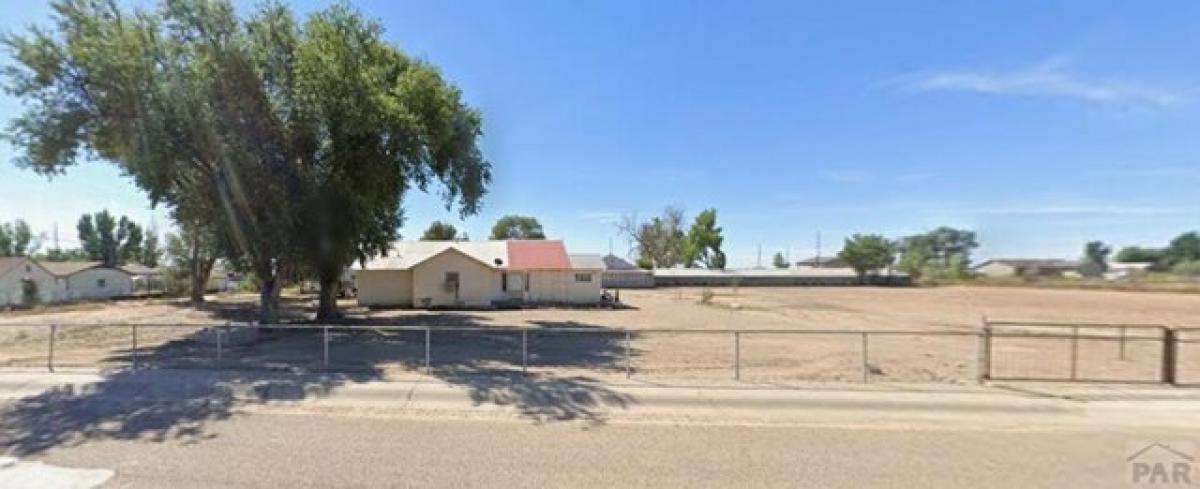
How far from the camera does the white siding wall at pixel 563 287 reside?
117 feet

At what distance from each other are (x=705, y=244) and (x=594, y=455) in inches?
3123

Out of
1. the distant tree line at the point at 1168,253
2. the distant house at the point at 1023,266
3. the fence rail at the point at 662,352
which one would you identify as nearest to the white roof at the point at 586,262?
the fence rail at the point at 662,352

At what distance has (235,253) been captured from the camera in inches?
658

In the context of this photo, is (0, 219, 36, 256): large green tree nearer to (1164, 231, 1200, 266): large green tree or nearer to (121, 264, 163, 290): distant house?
(121, 264, 163, 290): distant house

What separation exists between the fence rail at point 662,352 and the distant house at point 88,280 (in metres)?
36.3

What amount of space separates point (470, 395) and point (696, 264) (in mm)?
77417

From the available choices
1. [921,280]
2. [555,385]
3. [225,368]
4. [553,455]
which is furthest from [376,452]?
[921,280]

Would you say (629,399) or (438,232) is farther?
(438,232)

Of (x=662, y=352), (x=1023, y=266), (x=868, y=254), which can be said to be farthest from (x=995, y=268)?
(x=662, y=352)

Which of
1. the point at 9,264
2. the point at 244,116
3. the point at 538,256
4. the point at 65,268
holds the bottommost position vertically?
the point at 65,268

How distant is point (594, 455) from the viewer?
20.1ft

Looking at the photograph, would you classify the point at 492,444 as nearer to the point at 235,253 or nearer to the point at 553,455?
the point at 553,455

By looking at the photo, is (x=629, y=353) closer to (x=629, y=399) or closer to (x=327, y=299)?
(x=629, y=399)

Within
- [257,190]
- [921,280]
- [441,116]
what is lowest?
[921,280]
